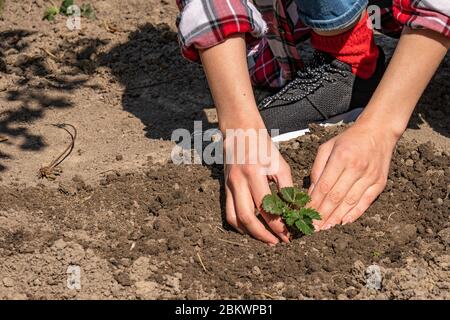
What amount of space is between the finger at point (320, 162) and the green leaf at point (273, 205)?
0.16m

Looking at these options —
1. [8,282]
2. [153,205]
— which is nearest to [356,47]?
[153,205]

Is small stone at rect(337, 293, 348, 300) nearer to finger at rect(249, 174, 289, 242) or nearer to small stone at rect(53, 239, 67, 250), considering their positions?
finger at rect(249, 174, 289, 242)

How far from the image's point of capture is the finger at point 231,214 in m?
2.97

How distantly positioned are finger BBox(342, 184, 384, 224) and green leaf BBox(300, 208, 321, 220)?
17 centimetres

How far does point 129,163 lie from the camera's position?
139 inches

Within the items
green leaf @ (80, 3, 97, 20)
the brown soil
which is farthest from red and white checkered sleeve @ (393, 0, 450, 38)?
green leaf @ (80, 3, 97, 20)

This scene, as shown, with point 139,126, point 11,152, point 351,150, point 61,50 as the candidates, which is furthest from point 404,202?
point 61,50

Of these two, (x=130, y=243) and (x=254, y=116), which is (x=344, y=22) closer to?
(x=254, y=116)

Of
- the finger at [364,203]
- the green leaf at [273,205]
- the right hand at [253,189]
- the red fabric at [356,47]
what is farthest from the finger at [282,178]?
the red fabric at [356,47]

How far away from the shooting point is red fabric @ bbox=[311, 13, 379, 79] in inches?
139

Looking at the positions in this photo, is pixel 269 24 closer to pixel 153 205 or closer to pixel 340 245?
pixel 153 205

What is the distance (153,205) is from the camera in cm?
321

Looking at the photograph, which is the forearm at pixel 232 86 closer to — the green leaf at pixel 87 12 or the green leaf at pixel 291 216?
the green leaf at pixel 291 216

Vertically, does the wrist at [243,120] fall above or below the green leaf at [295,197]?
above
